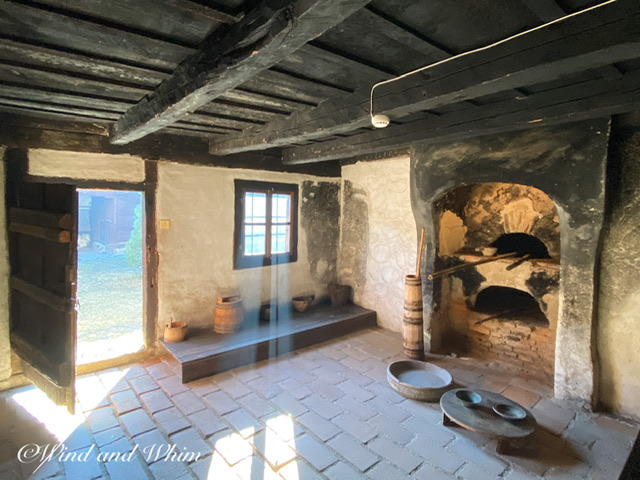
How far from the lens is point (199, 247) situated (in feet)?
15.4

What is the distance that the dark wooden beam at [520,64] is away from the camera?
1.43m

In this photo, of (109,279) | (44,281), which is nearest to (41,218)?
(44,281)

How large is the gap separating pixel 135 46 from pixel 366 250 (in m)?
4.43

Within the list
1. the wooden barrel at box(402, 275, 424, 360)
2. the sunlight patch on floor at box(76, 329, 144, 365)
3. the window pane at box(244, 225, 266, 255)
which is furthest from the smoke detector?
the sunlight patch on floor at box(76, 329, 144, 365)

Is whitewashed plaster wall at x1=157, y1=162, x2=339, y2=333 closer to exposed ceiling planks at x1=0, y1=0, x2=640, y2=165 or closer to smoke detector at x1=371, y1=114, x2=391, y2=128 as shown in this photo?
exposed ceiling planks at x1=0, y1=0, x2=640, y2=165

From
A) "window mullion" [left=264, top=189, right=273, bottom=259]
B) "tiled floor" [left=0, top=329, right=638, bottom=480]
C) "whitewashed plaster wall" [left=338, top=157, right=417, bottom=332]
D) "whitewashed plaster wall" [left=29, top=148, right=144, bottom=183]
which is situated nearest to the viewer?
"tiled floor" [left=0, top=329, right=638, bottom=480]

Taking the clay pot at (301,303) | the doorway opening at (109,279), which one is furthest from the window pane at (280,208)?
the doorway opening at (109,279)

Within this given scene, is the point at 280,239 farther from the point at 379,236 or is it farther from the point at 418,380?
the point at 418,380

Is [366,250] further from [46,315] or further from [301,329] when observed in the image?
[46,315]

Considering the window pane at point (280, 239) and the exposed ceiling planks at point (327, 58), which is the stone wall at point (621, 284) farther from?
the window pane at point (280, 239)

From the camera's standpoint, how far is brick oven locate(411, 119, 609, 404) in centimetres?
319

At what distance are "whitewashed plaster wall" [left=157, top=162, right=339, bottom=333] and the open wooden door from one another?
1.22 meters

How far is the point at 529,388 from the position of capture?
12.1ft

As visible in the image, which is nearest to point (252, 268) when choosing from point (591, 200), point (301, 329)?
point (301, 329)
